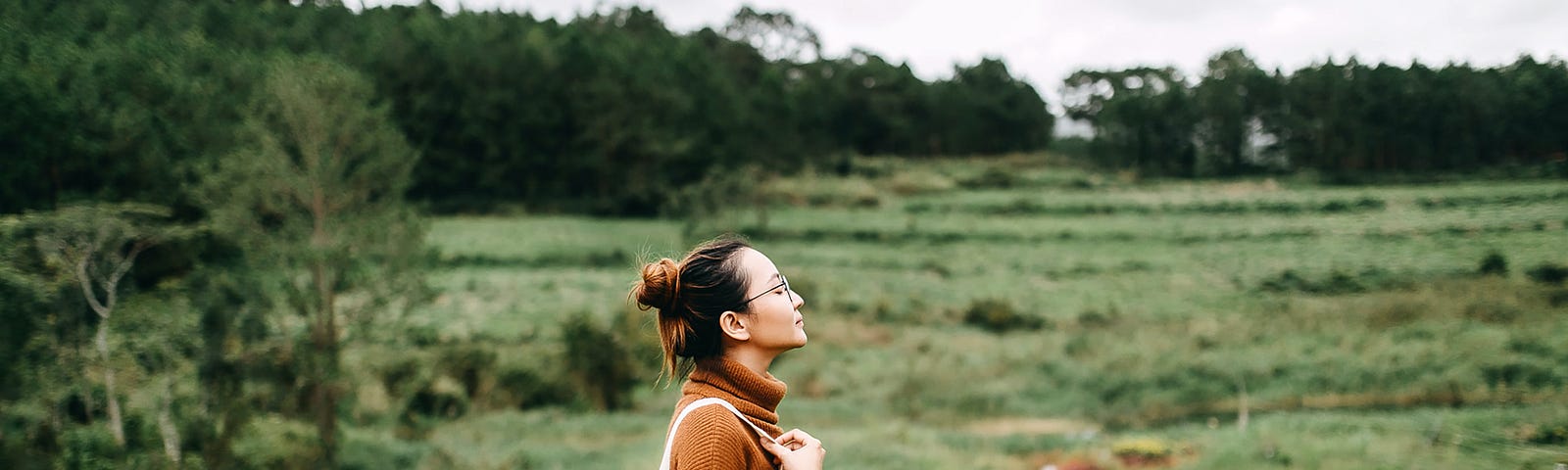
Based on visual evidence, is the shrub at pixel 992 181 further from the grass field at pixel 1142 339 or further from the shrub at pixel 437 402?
the shrub at pixel 437 402

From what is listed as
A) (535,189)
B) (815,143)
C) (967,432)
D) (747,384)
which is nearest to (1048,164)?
(815,143)

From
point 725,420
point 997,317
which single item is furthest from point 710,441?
point 997,317

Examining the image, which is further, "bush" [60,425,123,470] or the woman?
"bush" [60,425,123,470]

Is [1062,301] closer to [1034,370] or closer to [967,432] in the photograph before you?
[1034,370]

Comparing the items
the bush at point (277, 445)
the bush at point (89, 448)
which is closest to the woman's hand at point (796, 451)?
the bush at point (89, 448)

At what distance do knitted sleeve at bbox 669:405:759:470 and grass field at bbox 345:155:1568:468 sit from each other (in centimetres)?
67

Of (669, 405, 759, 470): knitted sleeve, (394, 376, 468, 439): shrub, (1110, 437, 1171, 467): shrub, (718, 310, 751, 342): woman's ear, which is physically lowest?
(1110, 437, 1171, 467): shrub

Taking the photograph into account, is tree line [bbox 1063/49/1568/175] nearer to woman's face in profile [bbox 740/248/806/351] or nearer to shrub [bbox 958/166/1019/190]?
woman's face in profile [bbox 740/248/806/351]

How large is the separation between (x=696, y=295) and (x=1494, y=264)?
61.4ft

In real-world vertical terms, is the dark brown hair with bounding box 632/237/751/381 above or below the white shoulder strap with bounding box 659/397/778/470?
above

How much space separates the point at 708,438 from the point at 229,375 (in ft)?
45.6

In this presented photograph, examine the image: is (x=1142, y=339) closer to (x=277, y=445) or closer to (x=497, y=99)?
A: (x=277, y=445)

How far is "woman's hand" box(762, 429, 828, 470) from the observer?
1938 mm

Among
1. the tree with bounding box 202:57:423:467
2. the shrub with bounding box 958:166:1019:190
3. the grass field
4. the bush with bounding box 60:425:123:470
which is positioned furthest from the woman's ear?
the shrub with bounding box 958:166:1019:190
